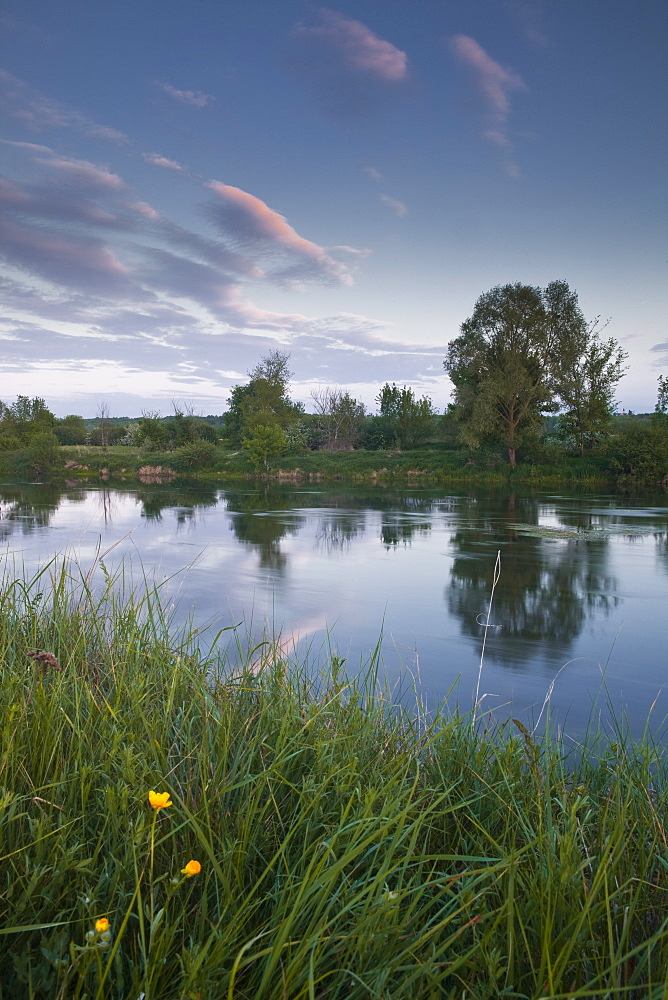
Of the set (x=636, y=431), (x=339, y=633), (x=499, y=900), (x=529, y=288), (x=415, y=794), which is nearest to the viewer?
(x=499, y=900)

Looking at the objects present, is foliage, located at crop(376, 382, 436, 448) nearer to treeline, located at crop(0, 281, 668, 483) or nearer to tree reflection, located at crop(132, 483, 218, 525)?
treeline, located at crop(0, 281, 668, 483)

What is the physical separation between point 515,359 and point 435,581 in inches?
1036

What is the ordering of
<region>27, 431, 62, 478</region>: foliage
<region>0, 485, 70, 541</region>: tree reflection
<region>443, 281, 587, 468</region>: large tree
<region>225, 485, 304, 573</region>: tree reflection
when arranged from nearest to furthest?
<region>225, 485, 304, 573</region>: tree reflection
<region>0, 485, 70, 541</region>: tree reflection
<region>443, 281, 587, 468</region>: large tree
<region>27, 431, 62, 478</region>: foliage

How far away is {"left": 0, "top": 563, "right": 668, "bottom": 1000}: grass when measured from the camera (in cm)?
143

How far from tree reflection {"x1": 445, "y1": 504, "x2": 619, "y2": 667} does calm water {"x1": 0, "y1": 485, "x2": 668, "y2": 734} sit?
0.11ft

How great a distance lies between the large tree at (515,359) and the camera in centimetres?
3281

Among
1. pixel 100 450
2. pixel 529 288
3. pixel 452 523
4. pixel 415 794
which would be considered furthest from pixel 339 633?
pixel 100 450

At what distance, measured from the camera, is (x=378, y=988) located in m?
1.38

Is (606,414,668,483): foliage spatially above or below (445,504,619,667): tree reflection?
above

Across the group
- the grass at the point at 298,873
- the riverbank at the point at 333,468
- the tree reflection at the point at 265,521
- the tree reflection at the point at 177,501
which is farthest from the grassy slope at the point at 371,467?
the grass at the point at 298,873

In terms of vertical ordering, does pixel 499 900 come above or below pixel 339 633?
above

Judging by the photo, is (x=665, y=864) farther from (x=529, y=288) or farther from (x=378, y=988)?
(x=529, y=288)

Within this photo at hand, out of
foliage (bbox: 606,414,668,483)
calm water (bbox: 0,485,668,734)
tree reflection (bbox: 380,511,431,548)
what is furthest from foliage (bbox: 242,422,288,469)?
tree reflection (bbox: 380,511,431,548)

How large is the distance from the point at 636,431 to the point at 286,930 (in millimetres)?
33586
